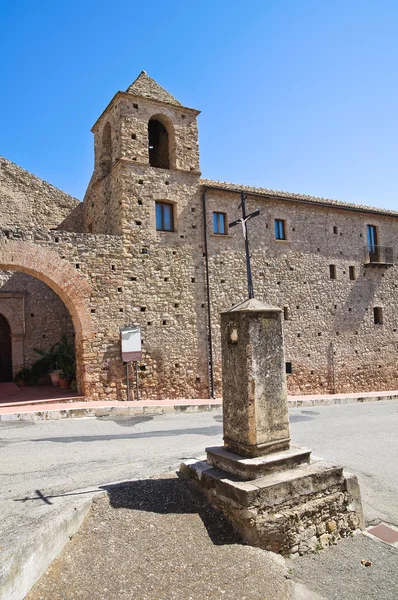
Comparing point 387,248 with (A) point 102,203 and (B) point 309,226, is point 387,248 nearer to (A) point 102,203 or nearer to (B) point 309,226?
(B) point 309,226

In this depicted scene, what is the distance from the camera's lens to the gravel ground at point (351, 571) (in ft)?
12.7

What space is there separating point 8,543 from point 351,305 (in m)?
18.1

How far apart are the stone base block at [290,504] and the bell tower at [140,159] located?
34.7 ft

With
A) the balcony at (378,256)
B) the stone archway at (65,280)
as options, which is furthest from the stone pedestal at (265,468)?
the balcony at (378,256)

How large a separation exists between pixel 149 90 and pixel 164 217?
4793mm

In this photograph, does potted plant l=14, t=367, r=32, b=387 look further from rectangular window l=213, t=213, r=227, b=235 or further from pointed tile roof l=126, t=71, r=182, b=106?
pointed tile roof l=126, t=71, r=182, b=106

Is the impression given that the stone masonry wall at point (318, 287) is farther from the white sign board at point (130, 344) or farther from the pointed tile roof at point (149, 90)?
the pointed tile roof at point (149, 90)

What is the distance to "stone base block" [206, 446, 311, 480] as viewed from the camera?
180 inches

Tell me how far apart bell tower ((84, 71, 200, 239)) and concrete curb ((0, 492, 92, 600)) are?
35.2ft

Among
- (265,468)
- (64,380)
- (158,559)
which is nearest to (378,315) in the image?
(64,380)

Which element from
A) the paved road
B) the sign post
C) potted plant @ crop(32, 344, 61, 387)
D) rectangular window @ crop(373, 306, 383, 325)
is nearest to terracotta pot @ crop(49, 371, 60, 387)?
potted plant @ crop(32, 344, 61, 387)

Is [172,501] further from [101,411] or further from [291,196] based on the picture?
[291,196]

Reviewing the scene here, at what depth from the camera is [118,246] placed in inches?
535

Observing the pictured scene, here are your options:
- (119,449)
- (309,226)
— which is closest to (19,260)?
(119,449)
